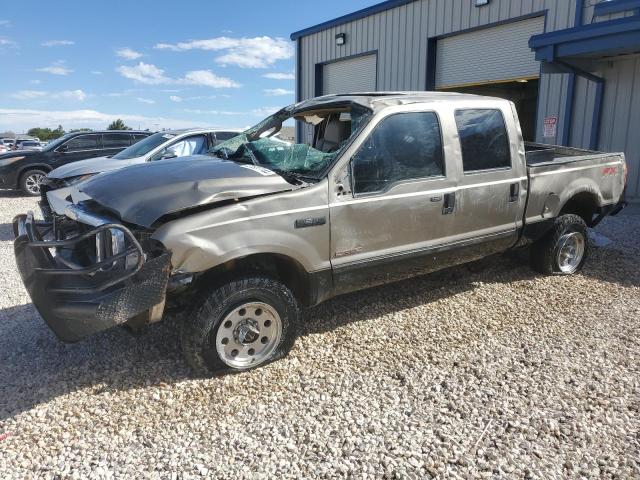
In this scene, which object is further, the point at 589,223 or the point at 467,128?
the point at 589,223

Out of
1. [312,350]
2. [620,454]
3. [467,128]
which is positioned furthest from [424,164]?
[620,454]

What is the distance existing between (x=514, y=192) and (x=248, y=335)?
2.83m

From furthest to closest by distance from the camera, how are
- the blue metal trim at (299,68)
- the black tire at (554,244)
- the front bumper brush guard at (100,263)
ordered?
the blue metal trim at (299,68)
the black tire at (554,244)
the front bumper brush guard at (100,263)

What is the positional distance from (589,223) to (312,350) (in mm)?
3952

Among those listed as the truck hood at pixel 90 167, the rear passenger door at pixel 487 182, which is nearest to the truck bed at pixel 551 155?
the rear passenger door at pixel 487 182

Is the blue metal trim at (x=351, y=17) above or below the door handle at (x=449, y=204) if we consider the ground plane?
above

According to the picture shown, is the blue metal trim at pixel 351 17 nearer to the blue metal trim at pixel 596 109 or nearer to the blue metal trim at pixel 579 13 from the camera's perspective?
the blue metal trim at pixel 579 13

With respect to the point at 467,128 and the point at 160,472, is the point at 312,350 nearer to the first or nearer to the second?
the point at 160,472

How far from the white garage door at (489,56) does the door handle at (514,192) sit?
7.89 metres

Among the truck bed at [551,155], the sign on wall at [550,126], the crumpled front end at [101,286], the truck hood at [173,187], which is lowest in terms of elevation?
the crumpled front end at [101,286]

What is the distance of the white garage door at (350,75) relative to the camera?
52.0ft

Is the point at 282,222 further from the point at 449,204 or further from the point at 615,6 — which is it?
the point at 615,6

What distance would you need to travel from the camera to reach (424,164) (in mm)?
4156

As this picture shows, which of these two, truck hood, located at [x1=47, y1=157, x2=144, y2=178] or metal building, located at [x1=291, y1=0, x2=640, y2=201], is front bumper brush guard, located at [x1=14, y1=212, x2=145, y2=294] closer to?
truck hood, located at [x1=47, y1=157, x2=144, y2=178]
